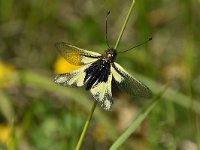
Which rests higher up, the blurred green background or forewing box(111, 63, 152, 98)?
forewing box(111, 63, 152, 98)

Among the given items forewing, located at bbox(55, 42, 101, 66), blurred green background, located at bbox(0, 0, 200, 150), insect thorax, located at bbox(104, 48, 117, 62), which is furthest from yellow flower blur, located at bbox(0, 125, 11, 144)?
insect thorax, located at bbox(104, 48, 117, 62)

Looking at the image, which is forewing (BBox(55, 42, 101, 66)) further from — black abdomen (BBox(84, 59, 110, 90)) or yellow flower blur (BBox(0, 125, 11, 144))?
yellow flower blur (BBox(0, 125, 11, 144))

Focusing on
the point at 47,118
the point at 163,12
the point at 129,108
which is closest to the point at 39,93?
the point at 47,118

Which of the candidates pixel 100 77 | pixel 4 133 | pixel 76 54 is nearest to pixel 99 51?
pixel 4 133

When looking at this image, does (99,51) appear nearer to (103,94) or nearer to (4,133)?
(4,133)

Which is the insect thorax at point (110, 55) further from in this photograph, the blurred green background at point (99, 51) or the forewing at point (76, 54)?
the blurred green background at point (99, 51)

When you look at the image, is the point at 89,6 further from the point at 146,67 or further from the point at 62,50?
the point at 62,50

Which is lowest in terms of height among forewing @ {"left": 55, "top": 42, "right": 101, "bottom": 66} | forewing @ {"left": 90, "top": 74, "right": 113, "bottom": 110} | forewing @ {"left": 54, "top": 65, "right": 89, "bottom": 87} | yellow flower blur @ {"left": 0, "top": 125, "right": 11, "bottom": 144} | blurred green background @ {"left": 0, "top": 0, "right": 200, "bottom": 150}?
yellow flower blur @ {"left": 0, "top": 125, "right": 11, "bottom": 144}
